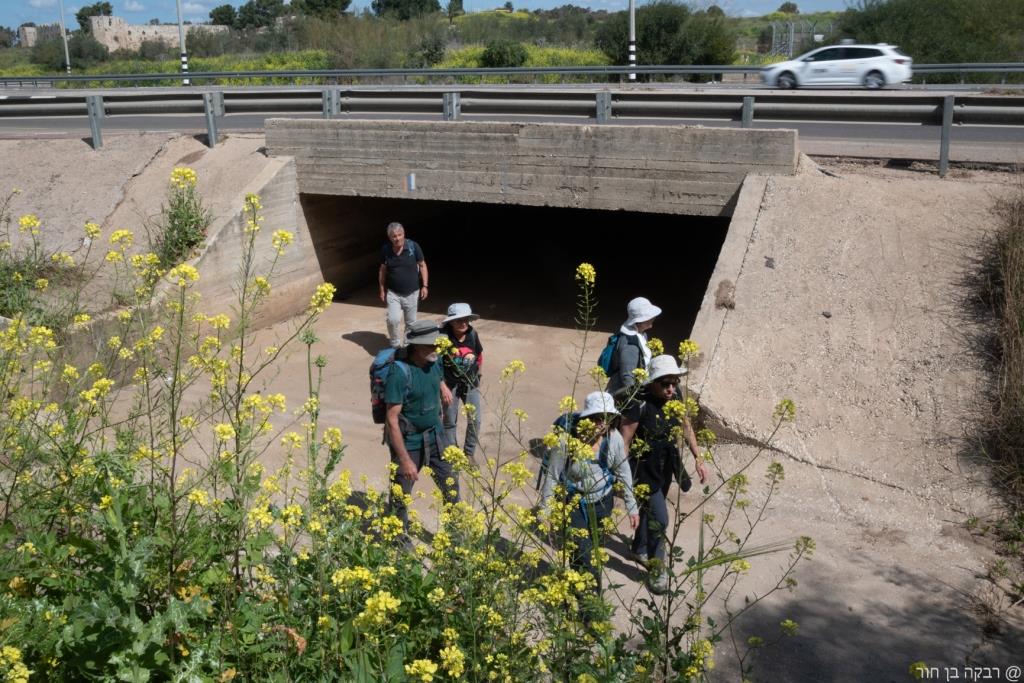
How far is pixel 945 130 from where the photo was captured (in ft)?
36.4

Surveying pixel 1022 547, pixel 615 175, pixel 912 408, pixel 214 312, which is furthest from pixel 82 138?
pixel 1022 547

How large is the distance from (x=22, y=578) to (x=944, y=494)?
665 cm

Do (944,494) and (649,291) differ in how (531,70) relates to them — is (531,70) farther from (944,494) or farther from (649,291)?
(944,494)

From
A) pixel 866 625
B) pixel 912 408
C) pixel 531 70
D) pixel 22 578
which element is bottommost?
pixel 866 625

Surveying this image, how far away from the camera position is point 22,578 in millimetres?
3828

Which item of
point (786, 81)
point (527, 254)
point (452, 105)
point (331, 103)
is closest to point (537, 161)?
point (452, 105)

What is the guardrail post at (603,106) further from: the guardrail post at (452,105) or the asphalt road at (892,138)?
the guardrail post at (452,105)

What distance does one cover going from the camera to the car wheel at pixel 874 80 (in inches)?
884

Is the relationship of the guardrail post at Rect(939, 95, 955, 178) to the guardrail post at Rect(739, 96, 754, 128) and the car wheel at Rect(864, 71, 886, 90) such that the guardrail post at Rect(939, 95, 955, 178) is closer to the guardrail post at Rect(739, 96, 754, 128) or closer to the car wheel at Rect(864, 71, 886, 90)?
the guardrail post at Rect(739, 96, 754, 128)

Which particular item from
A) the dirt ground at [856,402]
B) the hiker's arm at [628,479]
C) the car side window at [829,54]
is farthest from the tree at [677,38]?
the hiker's arm at [628,479]

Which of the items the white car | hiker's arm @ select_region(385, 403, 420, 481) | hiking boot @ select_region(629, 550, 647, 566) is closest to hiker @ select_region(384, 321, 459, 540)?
hiker's arm @ select_region(385, 403, 420, 481)

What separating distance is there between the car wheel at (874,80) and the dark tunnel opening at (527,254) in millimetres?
7370

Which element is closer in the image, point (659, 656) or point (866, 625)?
point (659, 656)

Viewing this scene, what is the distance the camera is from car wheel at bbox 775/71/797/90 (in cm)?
2316
